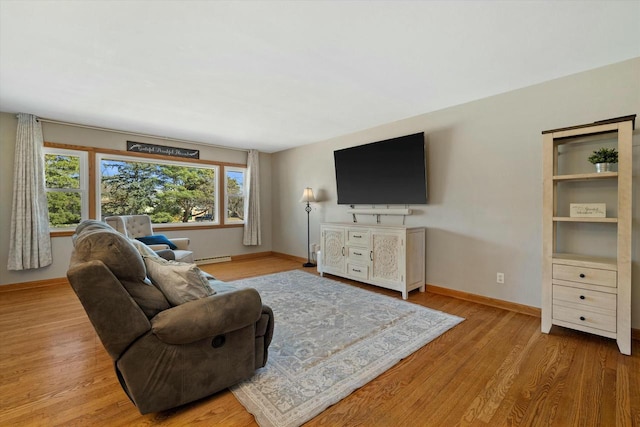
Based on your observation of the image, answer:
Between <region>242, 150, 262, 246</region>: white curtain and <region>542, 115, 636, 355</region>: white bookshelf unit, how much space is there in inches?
188

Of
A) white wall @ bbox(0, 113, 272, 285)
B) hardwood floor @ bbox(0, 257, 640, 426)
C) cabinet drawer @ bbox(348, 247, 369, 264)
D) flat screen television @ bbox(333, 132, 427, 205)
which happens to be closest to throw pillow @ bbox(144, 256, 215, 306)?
hardwood floor @ bbox(0, 257, 640, 426)

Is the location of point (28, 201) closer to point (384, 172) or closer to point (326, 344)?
point (326, 344)

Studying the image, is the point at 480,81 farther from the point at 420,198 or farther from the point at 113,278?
the point at 113,278

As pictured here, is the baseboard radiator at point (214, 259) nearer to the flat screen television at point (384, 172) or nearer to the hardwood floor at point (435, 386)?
the flat screen television at point (384, 172)

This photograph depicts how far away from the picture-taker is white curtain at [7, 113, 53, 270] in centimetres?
371

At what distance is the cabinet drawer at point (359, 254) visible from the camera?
382 centimetres

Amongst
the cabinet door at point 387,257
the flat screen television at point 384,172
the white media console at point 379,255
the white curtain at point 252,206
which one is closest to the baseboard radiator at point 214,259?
the white curtain at point 252,206

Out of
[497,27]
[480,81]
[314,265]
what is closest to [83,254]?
[497,27]

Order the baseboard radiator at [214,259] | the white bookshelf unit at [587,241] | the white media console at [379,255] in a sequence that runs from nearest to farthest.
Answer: the white bookshelf unit at [587,241] → the white media console at [379,255] → the baseboard radiator at [214,259]

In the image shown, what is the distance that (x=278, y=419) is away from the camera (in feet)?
4.80

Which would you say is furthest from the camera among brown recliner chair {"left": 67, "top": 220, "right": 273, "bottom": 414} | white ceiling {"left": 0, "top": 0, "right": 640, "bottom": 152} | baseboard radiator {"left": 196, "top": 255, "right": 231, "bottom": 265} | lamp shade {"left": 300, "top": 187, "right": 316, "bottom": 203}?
baseboard radiator {"left": 196, "top": 255, "right": 231, "bottom": 265}

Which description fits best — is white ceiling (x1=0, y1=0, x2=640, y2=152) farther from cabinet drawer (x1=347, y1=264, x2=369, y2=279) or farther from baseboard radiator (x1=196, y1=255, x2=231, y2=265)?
baseboard radiator (x1=196, y1=255, x2=231, y2=265)

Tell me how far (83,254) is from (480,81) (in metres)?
3.33

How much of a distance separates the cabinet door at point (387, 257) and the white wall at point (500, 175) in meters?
0.51
